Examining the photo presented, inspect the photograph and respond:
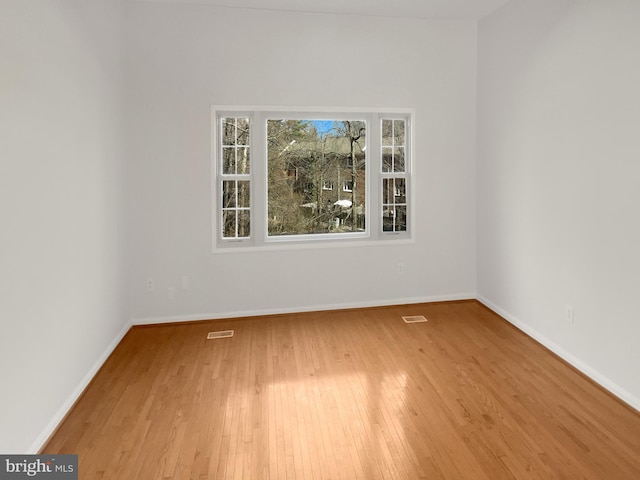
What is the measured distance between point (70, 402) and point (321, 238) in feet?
8.82

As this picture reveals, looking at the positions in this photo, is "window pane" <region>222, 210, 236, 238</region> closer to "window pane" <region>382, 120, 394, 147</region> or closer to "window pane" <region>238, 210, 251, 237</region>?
"window pane" <region>238, 210, 251, 237</region>

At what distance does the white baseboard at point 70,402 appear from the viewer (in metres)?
2.09

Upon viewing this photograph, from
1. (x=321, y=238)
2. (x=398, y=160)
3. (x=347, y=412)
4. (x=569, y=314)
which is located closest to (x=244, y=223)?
(x=321, y=238)

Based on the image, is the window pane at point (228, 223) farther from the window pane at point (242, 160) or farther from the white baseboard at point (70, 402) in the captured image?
the white baseboard at point (70, 402)

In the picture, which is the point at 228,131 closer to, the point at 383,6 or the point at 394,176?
the point at 394,176

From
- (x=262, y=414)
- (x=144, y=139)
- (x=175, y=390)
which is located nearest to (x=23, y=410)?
(x=175, y=390)

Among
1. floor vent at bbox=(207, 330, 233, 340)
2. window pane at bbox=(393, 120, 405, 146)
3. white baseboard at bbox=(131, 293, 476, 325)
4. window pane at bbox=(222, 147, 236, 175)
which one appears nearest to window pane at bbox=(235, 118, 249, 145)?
window pane at bbox=(222, 147, 236, 175)

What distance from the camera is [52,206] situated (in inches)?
88.9

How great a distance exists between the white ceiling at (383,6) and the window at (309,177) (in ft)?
3.24

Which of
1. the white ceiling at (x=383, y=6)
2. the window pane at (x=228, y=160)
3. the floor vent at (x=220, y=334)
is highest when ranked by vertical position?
the white ceiling at (x=383, y=6)

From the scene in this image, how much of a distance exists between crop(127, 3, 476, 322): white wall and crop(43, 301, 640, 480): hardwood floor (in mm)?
668

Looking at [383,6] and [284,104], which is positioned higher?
[383,6]

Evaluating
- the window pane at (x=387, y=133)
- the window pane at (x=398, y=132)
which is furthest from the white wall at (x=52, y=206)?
the window pane at (x=398, y=132)

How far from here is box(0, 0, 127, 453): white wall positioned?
1.84 m
